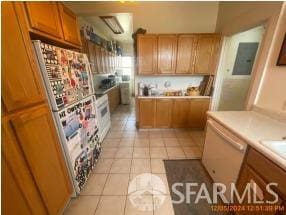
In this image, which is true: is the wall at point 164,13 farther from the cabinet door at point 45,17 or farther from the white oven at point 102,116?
the white oven at point 102,116

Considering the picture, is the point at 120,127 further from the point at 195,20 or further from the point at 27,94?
the point at 195,20

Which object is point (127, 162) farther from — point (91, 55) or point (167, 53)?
point (91, 55)

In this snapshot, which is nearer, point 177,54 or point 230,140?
point 230,140

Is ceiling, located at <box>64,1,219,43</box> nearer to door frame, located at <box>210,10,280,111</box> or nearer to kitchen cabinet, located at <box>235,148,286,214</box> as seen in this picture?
door frame, located at <box>210,10,280,111</box>

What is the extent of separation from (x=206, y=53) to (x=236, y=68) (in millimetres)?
653

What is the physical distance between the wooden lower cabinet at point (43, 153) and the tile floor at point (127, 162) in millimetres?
352

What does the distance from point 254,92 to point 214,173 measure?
1.18 meters

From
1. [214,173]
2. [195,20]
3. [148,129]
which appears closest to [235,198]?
[214,173]

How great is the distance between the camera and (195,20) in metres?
2.79

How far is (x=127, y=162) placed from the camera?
2.15m

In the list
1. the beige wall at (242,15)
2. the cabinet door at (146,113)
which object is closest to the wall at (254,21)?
the beige wall at (242,15)

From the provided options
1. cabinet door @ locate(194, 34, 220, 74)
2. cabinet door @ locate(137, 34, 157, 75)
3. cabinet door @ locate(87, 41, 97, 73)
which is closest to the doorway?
cabinet door @ locate(194, 34, 220, 74)

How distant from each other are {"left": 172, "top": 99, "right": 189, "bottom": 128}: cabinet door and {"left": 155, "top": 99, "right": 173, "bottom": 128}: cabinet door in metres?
0.11

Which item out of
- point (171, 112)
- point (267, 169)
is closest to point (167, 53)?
point (171, 112)
